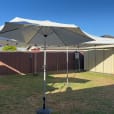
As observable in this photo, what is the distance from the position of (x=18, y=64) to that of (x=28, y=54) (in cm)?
102

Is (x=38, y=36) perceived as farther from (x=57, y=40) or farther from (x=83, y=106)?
(x=83, y=106)

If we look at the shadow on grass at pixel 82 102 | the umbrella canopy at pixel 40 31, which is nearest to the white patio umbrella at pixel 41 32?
the umbrella canopy at pixel 40 31

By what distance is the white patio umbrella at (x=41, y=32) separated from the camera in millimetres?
6797

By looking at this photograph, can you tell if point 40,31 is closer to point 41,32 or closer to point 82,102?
point 41,32

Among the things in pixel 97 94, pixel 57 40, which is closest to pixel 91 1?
pixel 97 94

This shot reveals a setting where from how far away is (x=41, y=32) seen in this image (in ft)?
23.4

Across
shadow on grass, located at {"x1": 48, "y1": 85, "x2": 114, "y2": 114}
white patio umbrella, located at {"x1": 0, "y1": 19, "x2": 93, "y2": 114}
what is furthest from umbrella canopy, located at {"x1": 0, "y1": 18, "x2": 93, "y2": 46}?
shadow on grass, located at {"x1": 48, "y1": 85, "x2": 114, "y2": 114}

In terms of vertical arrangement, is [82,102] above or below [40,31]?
below

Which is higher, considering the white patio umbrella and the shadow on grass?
the white patio umbrella

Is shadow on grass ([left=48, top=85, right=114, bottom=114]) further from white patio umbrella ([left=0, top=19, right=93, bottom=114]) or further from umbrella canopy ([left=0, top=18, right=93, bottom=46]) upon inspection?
umbrella canopy ([left=0, top=18, right=93, bottom=46])

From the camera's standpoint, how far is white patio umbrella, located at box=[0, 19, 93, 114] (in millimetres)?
6797

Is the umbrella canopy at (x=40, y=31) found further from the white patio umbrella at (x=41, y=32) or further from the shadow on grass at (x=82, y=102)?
the shadow on grass at (x=82, y=102)

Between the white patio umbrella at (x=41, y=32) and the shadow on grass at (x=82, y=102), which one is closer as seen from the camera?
the white patio umbrella at (x=41, y=32)

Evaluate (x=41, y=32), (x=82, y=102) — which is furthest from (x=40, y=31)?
(x=82, y=102)
